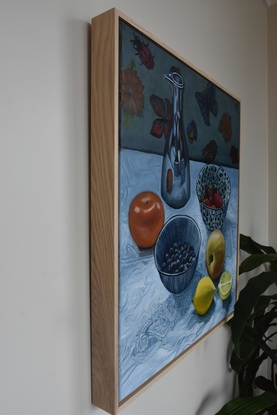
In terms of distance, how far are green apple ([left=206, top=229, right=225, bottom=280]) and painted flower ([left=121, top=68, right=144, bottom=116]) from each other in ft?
1.56

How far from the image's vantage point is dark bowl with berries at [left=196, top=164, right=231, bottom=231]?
0.85 meters

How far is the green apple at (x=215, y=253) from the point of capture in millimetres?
896

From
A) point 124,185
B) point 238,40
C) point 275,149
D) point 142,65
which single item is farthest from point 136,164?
point 275,149

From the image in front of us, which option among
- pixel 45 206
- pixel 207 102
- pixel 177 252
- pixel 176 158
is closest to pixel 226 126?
pixel 207 102

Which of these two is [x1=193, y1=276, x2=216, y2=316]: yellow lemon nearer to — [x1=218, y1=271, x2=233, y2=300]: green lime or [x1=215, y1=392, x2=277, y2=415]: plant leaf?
[x1=218, y1=271, x2=233, y2=300]: green lime

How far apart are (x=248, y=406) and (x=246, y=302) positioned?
33cm

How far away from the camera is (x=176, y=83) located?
2.36ft

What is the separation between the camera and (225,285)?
1006mm

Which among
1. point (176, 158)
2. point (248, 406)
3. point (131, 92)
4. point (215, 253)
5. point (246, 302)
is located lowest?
point (248, 406)

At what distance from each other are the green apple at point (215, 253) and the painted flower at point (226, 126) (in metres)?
0.31

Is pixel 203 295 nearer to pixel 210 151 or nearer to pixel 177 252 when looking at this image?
pixel 177 252

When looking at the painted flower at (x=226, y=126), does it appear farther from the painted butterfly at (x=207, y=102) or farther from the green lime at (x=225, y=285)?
the green lime at (x=225, y=285)

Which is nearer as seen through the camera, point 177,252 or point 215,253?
point 177,252

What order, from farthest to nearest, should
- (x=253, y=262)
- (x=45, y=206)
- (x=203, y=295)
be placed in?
(x=253, y=262), (x=203, y=295), (x=45, y=206)
